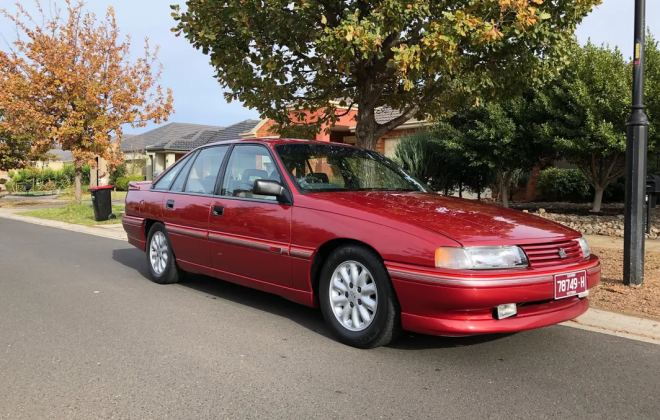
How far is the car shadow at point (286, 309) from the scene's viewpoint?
4.23 metres

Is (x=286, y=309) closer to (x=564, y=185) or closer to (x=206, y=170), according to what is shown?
(x=206, y=170)

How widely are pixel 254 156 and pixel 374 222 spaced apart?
5.89 ft

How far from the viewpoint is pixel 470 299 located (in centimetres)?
345

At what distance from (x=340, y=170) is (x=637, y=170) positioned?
3.10 metres

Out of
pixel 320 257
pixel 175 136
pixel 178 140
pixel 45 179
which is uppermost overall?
pixel 175 136

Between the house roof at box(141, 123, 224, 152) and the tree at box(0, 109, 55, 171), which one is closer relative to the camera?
the tree at box(0, 109, 55, 171)

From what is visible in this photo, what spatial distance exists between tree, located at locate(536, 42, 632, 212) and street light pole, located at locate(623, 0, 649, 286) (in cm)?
526

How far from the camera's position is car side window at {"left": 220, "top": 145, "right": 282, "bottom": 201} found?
498 cm

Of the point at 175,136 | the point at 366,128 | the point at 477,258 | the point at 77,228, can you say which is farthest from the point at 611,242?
the point at 175,136

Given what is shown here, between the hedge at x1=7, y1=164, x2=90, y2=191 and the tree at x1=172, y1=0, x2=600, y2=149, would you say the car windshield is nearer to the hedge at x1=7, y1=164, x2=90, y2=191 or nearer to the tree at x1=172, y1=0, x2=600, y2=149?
the tree at x1=172, y1=0, x2=600, y2=149

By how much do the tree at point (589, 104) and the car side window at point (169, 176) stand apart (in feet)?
26.1

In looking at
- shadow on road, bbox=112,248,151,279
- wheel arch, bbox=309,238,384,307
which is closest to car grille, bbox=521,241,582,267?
wheel arch, bbox=309,238,384,307


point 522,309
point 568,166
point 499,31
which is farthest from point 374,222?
point 568,166

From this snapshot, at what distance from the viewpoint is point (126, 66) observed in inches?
679
